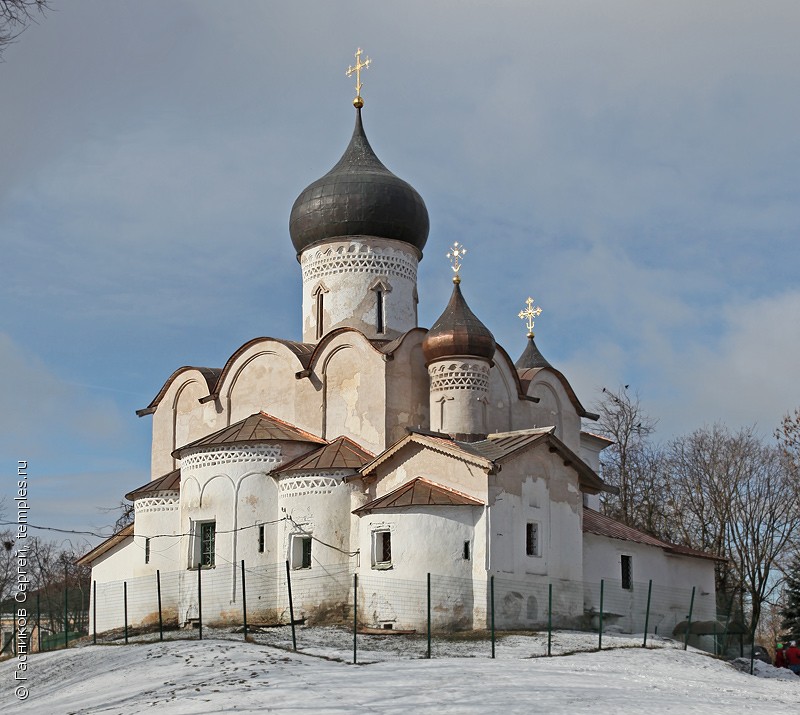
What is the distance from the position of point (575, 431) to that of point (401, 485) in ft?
25.2

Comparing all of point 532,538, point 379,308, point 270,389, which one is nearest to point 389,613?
point 532,538

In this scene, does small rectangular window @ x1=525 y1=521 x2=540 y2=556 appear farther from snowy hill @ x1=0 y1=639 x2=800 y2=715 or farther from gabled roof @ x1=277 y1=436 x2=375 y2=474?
snowy hill @ x1=0 y1=639 x2=800 y2=715

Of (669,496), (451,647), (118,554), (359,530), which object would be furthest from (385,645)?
(669,496)

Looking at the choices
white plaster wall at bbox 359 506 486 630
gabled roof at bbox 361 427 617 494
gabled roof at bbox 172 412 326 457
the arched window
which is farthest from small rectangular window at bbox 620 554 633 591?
the arched window

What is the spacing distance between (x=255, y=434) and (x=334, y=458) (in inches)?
68.2

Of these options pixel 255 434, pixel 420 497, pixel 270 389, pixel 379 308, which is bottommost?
pixel 420 497

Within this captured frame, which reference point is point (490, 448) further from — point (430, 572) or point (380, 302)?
point (380, 302)

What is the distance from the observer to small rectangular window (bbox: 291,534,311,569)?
22.2 meters

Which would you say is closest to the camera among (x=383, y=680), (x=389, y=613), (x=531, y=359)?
(x=383, y=680)

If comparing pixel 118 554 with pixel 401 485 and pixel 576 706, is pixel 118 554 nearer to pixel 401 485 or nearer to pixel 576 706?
pixel 401 485

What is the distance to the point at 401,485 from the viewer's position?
71.8 ft

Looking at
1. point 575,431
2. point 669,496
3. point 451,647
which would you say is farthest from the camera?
point 669,496

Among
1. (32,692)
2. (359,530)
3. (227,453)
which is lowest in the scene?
(32,692)

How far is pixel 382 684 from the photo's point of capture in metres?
13.3
